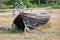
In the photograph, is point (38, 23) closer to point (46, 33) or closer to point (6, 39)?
point (46, 33)

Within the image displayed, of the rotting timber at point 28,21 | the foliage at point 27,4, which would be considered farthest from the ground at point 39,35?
Answer: the foliage at point 27,4

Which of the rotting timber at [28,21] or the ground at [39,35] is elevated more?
the rotting timber at [28,21]

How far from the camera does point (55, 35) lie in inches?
452

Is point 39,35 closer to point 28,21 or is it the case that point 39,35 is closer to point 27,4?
point 28,21

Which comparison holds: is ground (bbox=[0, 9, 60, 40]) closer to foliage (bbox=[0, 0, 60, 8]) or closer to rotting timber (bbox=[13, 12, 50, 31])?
rotting timber (bbox=[13, 12, 50, 31])

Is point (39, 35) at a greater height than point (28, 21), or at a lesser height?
lesser

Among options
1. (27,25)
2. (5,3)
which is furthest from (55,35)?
(5,3)

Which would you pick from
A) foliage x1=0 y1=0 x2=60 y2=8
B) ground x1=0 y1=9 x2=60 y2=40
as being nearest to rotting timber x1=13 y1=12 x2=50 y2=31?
ground x1=0 y1=9 x2=60 y2=40

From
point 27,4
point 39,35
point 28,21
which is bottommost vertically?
point 27,4

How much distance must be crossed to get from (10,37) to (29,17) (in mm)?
2340

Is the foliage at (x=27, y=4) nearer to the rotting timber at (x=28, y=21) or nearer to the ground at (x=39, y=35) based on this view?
the rotting timber at (x=28, y=21)

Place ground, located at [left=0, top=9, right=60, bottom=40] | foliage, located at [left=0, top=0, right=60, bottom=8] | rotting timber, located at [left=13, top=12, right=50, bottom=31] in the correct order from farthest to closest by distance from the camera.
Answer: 1. foliage, located at [left=0, top=0, right=60, bottom=8]
2. rotting timber, located at [left=13, top=12, right=50, bottom=31]
3. ground, located at [left=0, top=9, right=60, bottom=40]

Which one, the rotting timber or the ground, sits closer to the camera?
the ground

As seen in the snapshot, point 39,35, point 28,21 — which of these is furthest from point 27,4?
point 39,35
